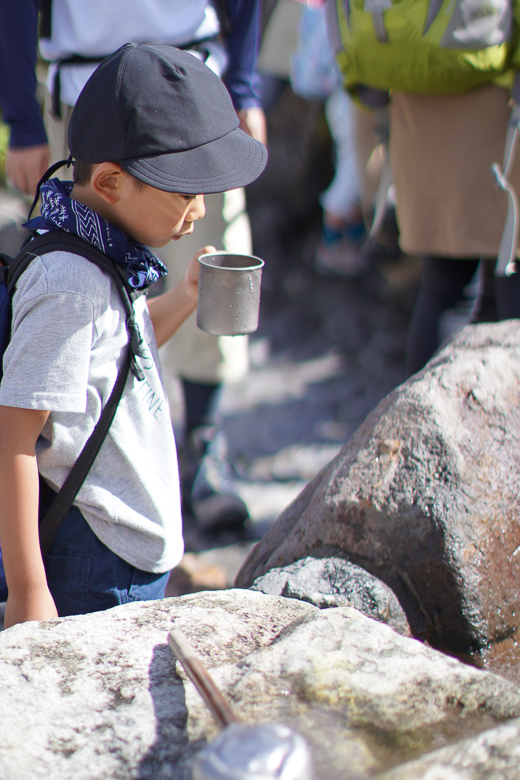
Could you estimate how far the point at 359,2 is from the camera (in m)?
2.19

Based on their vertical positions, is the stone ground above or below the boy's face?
below

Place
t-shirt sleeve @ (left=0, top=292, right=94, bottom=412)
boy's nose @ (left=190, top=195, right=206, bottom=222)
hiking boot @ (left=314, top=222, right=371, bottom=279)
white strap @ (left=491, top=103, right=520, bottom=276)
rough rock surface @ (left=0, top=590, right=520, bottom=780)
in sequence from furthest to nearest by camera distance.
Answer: hiking boot @ (left=314, top=222, right=371, bottom=279) < white strap @ (left=491, top=103, right=520, bottom=276) < boy's nose @ (left=190, top=195, right=206, bottom=222) < t-shirt sleeve @ (left=0, top=292, right=94, bottom=412) < rough rock surface @ (left=0, top=590, right=520, bottom=780)

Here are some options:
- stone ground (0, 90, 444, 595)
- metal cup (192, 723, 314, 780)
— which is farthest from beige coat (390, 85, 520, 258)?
metal cup (192, 723, 314, 780)

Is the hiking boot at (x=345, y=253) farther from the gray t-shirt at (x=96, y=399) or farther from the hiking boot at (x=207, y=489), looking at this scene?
the gray t-shirt at (x=96, y=399)

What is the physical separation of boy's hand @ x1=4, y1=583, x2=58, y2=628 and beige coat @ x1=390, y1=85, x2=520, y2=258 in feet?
5.26

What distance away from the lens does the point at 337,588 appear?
1.51 meters

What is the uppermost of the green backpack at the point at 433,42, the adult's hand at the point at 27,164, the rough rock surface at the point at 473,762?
the green backpack at the point at 433,42

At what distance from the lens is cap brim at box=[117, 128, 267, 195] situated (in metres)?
1.24

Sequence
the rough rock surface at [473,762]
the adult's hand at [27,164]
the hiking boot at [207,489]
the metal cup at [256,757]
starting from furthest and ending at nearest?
the hiking boot at [207,489], the adult's hand at [27,164], the rough rock surface at [473,762], the metal cup at [256,757]

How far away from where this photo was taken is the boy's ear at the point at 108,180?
1.27 m

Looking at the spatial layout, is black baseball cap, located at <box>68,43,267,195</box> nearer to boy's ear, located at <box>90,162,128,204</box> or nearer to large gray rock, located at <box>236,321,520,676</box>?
boy's ear, located at <box>90,162,128,204</box>

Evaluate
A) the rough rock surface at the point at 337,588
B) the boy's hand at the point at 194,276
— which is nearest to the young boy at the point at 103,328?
the boy's hand at the point at 194,276

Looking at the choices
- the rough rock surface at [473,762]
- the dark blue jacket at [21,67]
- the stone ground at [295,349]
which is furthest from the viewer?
the stone ground at [295,349]

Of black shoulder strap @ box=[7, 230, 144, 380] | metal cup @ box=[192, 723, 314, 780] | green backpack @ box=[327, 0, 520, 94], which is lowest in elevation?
metal cup @ box=[192, 723, 314, 780]
